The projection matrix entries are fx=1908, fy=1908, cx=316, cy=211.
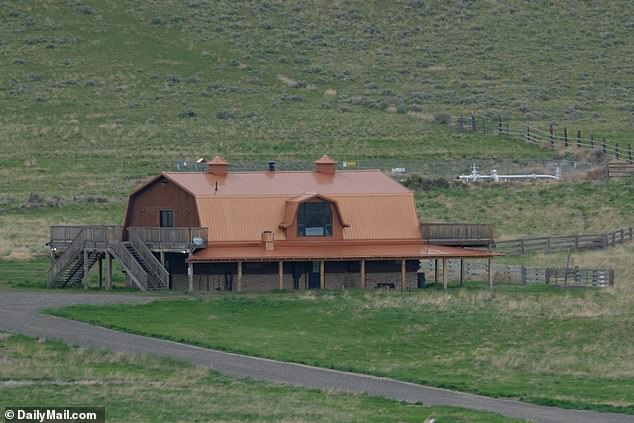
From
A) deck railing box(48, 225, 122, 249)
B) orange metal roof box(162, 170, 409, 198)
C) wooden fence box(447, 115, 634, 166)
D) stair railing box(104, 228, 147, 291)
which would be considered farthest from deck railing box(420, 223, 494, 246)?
wooden fence box(447, 115, 634, 166)

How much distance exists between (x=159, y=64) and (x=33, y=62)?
8361 mm

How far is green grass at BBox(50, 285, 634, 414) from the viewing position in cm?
4862

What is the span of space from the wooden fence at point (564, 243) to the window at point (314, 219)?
11.2m

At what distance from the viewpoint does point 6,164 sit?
100938 millimetres

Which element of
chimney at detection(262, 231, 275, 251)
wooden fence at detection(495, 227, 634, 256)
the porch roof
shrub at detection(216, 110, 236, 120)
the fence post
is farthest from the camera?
shrub at detection(216, 110, 236, 120)

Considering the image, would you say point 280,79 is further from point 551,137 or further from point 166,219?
point 166,219

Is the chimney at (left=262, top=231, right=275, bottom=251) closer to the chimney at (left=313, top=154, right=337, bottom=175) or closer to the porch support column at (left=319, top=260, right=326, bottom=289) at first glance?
the porch support column at (left=319, top=260, right=326, bottom=289)

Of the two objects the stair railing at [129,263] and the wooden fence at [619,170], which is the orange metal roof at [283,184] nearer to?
the stair railing at [129,263]

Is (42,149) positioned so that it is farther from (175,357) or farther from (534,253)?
(175,357)

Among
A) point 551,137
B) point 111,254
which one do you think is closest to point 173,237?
point 111,254

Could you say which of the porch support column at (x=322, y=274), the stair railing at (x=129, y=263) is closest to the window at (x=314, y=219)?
the porch support column at (x=322, y=274)

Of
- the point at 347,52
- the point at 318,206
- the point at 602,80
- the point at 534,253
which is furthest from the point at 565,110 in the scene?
the point at 318,206

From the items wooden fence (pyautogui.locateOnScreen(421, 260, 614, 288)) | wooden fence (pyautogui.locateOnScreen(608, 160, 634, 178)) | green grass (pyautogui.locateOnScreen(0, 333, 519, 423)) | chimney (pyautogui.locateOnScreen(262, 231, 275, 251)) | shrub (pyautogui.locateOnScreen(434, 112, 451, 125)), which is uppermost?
shrub (pyautogui.locateOnScreen(434, 112, 451, 125))

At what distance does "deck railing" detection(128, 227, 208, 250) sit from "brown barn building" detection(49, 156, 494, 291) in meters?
0.03
